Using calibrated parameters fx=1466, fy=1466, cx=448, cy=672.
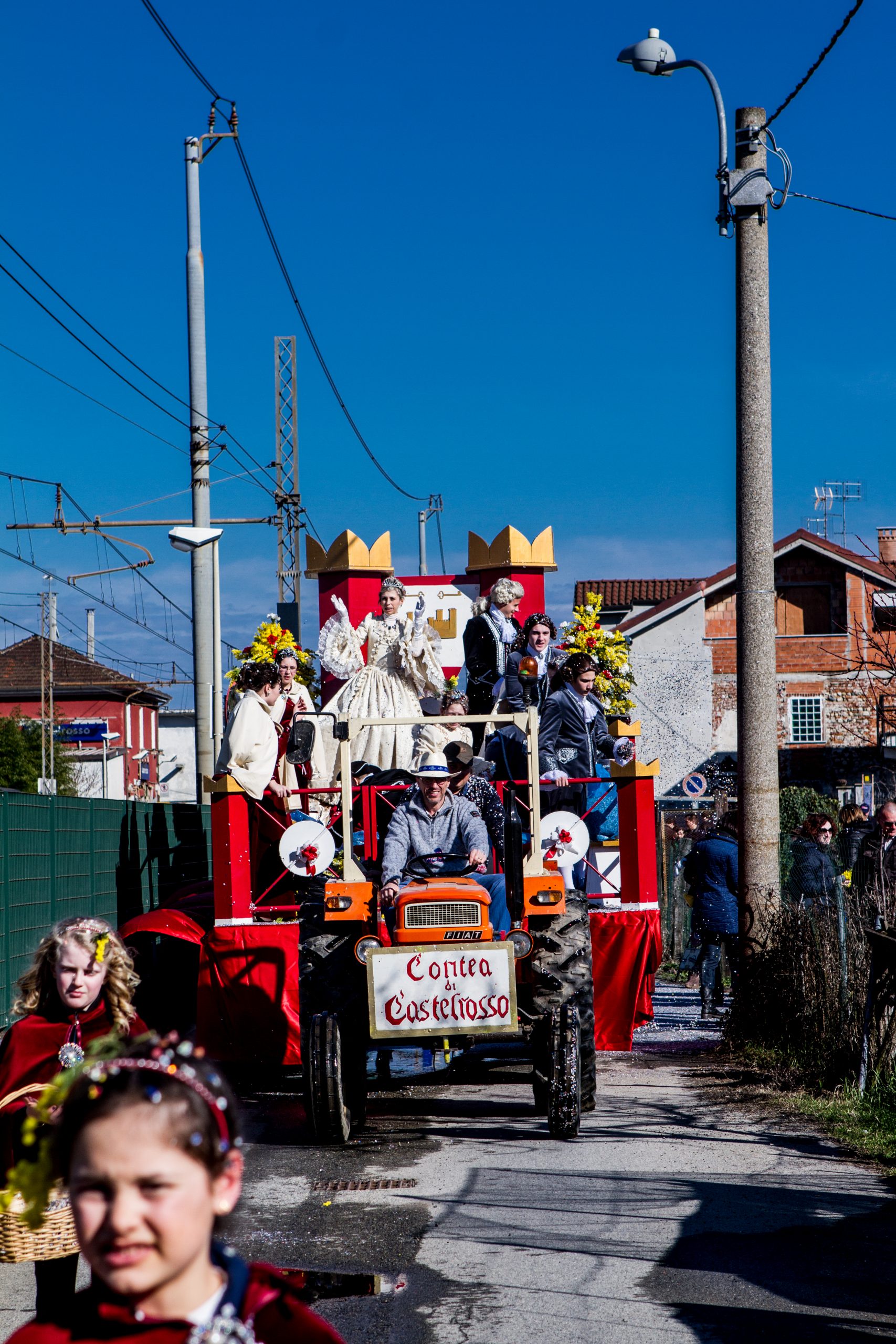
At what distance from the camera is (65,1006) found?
163 inches

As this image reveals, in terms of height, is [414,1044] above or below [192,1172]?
below

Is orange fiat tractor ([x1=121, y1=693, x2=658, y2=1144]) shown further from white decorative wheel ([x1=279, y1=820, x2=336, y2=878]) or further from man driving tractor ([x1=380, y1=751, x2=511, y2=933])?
man driving tractor ([x1=380, y1=751, x2=511, y2=933])

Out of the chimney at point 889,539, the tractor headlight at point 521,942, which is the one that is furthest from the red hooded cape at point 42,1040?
the chimney at point 889,539

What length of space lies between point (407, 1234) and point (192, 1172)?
417 centimetres

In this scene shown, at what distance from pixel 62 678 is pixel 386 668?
8180 centimetres

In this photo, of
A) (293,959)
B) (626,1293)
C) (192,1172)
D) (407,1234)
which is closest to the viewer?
(192,1172)

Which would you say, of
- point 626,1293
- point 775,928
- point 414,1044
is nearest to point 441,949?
point 414,1044

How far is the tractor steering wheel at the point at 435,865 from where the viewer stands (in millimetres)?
8258

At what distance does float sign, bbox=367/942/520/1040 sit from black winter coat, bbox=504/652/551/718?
162 inches

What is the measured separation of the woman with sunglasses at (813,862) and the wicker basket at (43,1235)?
9416mm

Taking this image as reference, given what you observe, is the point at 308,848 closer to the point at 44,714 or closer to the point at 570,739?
the point at 570,739

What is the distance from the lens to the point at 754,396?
1106 cm

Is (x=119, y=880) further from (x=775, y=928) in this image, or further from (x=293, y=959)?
(x=775, y=928)

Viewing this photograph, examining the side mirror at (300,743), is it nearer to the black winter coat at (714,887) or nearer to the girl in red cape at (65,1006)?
the black winter coat at (714,887)
